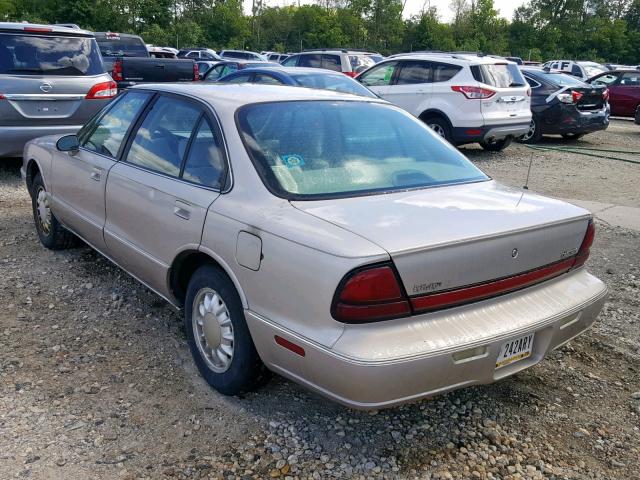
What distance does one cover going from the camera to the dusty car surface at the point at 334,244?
8.46 ft

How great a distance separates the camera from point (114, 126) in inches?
177

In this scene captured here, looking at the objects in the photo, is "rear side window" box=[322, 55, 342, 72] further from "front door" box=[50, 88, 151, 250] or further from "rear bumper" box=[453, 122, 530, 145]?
"front door" box=[50, 88, 151, 250]

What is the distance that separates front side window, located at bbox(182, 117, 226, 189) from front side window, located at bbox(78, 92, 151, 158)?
87cm

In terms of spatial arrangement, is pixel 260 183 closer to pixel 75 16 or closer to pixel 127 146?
pixel 127 146

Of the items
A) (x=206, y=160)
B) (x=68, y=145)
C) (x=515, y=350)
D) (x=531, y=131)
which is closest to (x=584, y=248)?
(x=515, y=350)

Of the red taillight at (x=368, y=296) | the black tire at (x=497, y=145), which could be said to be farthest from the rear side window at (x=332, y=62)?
the red taillight at (x=368, y=296)

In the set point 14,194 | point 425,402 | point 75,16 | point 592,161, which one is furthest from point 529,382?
point 75,16

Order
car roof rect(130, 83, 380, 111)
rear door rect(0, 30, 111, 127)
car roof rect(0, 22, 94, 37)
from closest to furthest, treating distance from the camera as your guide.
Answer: car roof rect(130, 83, 380, 111) → rear door rect(0, 30, 111, 127) → car roof rect(0, 22, 94, 37)

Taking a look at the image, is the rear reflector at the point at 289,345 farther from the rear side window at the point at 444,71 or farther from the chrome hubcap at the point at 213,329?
the rear side window at the point at 444,71

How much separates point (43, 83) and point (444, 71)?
690 cm

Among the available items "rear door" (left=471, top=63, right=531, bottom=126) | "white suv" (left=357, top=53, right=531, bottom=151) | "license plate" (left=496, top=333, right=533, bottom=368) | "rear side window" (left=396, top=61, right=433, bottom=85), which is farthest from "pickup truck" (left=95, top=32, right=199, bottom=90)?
"license plate" (left=496, top=333, right=533, bottom=368)

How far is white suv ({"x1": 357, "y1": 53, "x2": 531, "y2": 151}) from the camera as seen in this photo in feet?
36.4

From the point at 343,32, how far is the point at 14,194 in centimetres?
6405

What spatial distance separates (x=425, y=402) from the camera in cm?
336
